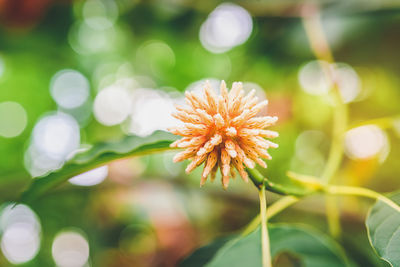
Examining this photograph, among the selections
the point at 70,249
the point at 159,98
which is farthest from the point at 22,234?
the point at 159,98

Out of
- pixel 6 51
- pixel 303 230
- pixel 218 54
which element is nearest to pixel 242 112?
pixel 303 230

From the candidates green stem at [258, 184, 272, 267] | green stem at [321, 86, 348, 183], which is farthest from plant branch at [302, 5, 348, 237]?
green stem at [258, 184, 272, 267]

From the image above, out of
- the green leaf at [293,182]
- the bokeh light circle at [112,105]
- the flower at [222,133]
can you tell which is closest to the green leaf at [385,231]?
the green leaf at [293,182]

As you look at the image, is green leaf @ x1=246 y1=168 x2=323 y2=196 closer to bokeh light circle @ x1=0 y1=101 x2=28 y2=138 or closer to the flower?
the flower

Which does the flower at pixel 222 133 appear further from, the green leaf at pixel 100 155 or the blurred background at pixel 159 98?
the blurred background at pixel 159 98

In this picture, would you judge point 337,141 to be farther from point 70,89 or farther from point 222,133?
point 70,89

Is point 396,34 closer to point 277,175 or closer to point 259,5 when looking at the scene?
point 259,5
